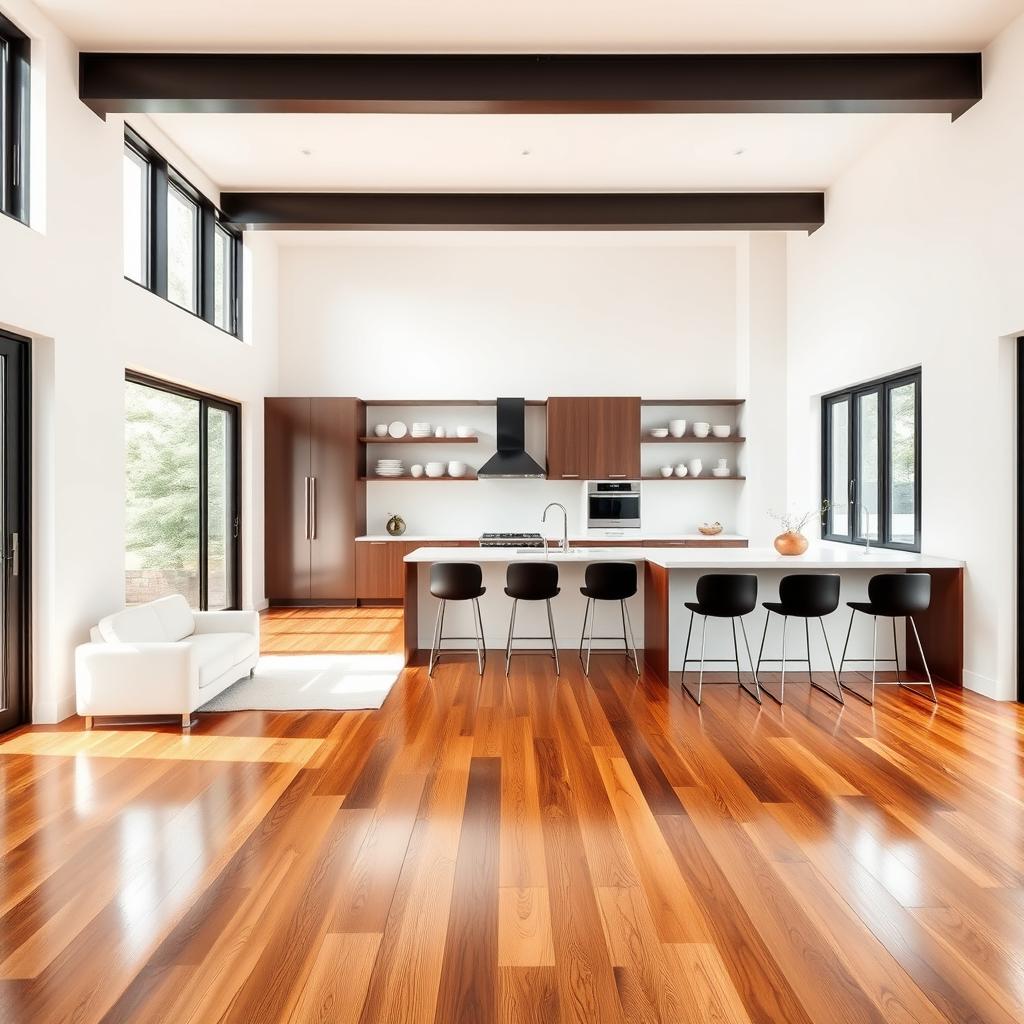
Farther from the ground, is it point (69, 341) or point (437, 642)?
point (69, 341)

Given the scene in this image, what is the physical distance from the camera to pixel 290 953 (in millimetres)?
1947

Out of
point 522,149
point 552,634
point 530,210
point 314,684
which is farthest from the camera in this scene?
point 530,210

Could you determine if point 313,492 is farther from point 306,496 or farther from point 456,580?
point 456,580

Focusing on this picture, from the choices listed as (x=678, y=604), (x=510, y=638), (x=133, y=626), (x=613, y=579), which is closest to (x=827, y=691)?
(x=678, y=604)

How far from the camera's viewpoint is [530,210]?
650 cm

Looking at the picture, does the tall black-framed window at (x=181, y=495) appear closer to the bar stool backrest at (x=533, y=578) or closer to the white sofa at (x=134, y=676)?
the white sofa at (x=134, y=676)

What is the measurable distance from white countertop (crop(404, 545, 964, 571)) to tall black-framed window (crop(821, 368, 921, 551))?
29cm

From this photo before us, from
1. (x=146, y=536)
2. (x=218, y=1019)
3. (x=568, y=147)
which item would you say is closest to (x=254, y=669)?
(x=146, y=536)

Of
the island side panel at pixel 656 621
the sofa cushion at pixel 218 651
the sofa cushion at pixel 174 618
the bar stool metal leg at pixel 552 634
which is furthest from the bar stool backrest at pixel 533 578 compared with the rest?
the sofa cushion at pixel 174 618

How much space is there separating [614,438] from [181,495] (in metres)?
4.32

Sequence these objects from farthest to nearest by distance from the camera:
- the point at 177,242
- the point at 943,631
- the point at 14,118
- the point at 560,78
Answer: the point at 177,242, the point at 943,631, the point at 560,78, the point at 14,118

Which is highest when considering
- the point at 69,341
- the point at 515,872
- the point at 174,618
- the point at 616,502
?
the point at 69,341

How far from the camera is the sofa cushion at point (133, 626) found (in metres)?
4.04

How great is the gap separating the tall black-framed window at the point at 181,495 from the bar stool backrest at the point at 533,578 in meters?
2.84
